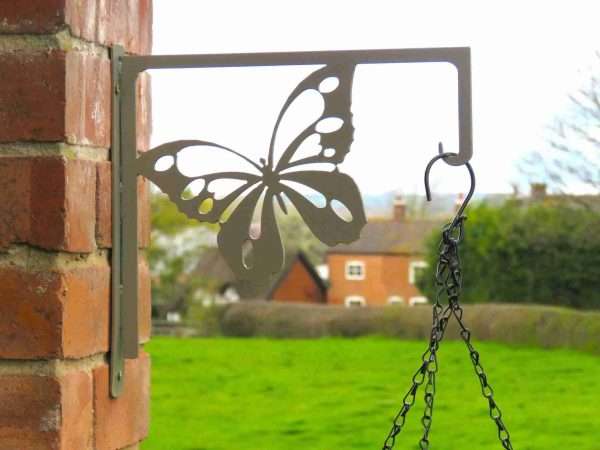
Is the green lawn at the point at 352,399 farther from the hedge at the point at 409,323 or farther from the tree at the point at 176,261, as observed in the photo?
the tree at the point at 176,261

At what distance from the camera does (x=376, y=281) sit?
15.2 m

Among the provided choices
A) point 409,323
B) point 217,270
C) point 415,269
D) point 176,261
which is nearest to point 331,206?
point 409,323

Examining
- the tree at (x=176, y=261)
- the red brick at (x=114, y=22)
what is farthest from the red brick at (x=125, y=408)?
the tree at (x=176, y=261)

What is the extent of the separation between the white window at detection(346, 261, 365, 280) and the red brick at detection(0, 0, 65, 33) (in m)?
14.3

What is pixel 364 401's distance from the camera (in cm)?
289

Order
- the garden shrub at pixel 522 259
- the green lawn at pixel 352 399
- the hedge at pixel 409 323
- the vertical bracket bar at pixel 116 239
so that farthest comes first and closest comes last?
the garden shrub at pixel 522 259, the hedge at pixel 409 323, the green lawn at pixel 352 399, the vertical bracket bar at pixel 116 239

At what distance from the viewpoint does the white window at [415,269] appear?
12.4 meters

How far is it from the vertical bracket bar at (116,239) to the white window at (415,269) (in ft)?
36.4

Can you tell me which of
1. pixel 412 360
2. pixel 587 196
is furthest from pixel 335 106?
pixel 587 196

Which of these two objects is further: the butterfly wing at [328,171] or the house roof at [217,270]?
the house roof at [217,270]

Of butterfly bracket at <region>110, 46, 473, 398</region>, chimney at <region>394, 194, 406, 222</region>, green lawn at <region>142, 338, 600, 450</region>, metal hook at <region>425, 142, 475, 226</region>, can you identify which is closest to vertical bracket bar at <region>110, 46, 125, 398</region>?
butterfly bracket at <region>110, 46, 473, 398</region>

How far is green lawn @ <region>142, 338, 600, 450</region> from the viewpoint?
244 cm

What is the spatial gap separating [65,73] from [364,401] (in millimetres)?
2090

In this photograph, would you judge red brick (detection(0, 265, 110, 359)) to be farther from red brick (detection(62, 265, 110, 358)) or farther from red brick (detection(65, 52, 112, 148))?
red brick (detection(65, 52, 112, 148))
